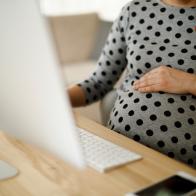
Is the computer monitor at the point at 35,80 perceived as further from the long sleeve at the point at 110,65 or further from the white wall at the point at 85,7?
the white wall at the point at 85,7

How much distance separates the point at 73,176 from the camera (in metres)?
0.93

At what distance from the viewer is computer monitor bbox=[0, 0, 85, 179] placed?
0.62 metres

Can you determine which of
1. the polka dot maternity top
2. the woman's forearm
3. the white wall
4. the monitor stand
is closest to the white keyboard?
the monitor stand

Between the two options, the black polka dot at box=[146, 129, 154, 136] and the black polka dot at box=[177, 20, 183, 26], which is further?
the black polka dot at box=[177, 20, 183, 26]

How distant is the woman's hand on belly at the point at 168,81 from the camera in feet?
4.41

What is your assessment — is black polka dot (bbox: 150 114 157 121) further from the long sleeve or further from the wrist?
the long sleeve

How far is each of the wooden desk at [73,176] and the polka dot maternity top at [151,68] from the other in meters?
0.27

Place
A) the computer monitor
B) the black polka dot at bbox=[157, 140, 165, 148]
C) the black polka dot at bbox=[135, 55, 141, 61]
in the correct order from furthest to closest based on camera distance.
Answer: the black polka dot at bbox=[135, 55, 141, 61], the black polka dot at bbox=[157, 140, 165, 148], the computer monitor

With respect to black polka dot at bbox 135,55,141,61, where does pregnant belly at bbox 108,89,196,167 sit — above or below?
below

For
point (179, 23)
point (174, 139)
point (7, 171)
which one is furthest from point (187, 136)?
point (7, 171)

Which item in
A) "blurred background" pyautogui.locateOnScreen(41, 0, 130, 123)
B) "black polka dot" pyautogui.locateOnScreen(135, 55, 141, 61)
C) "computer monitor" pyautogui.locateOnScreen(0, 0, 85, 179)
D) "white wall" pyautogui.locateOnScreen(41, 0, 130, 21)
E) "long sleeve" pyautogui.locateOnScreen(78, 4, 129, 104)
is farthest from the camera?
"white wall" pyautogui.locateOnScreen(41, 0, 130, 21)

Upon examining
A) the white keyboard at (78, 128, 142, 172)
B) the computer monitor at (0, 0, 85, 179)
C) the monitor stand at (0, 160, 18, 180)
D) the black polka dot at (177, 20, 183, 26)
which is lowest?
the white keyboard at (78, 128, 142, 172)

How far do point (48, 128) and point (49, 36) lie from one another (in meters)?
0.18

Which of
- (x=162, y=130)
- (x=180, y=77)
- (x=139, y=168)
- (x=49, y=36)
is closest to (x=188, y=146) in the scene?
(x=162, y=130)
